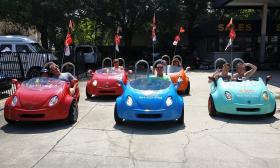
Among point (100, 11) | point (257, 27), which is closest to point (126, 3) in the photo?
point (100, 11)

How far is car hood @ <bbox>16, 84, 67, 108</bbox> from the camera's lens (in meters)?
8.31

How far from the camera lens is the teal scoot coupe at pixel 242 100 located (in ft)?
29.5

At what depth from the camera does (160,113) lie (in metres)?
8.16

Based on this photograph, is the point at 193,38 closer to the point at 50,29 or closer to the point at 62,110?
the point at 50,29

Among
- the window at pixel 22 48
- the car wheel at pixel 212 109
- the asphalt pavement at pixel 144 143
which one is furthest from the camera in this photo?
the window at pixel 22 48

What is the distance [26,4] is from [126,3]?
23.1 feet

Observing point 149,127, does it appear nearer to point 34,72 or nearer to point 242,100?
point 242,100

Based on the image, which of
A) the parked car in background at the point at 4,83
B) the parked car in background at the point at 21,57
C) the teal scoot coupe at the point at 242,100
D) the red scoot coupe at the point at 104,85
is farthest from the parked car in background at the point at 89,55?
the teal scoot coupe at the point at 242,100

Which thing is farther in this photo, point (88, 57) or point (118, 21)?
point (118, 21)

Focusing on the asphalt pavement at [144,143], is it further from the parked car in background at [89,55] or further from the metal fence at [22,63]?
the parked car in background at [89,55]

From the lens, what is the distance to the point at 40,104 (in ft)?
27.3

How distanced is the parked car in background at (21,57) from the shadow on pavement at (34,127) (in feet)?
27.5

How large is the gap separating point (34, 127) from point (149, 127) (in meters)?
2.45

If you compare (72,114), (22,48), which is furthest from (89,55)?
(72,114)
